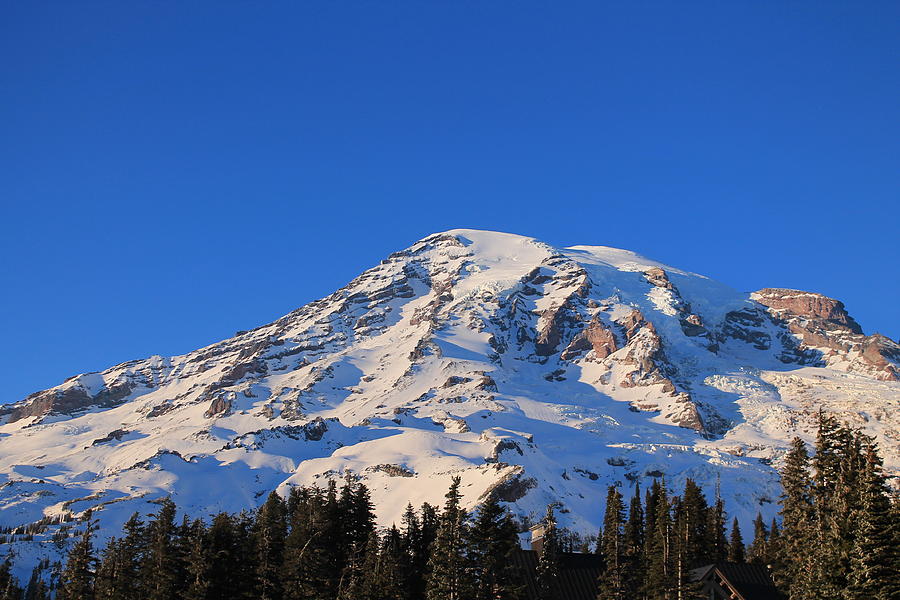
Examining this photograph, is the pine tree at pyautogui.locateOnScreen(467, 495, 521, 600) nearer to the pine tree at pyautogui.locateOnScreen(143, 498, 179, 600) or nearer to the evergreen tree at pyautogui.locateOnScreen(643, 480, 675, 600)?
the evergreen tree at pyautogui.locateOnScreen(643, 480, 675, 600)

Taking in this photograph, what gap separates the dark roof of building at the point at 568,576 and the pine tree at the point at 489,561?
5.67m

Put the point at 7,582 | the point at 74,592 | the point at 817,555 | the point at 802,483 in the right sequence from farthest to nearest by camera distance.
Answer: the point at 7,582
the point at 74,592
the point at 802,483
the point at 817,555

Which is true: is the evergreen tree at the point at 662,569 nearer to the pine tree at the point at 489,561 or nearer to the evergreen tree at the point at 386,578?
the pine tree at the point at 489,561

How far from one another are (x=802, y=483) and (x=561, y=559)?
25637 mm

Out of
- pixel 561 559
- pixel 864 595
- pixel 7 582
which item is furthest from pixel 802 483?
pixel 7 582

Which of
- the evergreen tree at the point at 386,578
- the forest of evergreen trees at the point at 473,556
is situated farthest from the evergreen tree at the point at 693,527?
the evergreen tree at the point at 386,578

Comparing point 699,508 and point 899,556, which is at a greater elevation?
point 699,508

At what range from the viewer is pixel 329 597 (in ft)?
280

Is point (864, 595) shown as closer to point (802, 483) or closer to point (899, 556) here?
point (899, 556)

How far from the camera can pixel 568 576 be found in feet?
307

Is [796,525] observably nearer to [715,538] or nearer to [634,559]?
[634,559]

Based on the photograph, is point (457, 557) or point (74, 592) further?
point (74, 592)

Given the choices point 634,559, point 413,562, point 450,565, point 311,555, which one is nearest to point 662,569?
point 450,565

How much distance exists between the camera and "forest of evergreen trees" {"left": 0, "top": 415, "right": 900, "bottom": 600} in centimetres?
6531
